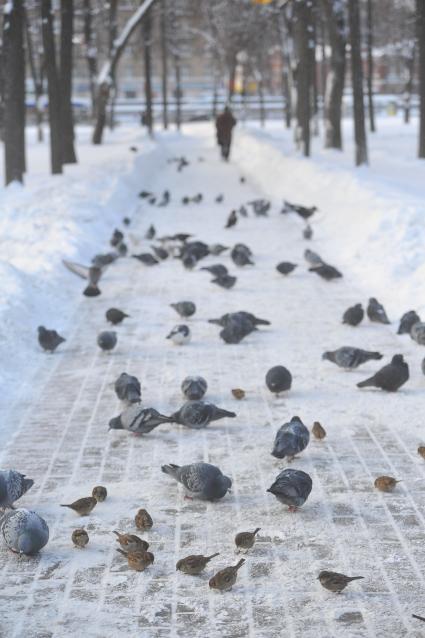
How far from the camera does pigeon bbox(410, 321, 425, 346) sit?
360 inches

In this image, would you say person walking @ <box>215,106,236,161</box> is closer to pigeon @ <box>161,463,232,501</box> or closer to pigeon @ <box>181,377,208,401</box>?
pigeon @ <box>181,377,208,401</box>

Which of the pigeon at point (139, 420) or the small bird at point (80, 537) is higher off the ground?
the pigeon at point (139, 420)

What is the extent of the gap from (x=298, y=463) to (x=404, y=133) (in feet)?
138

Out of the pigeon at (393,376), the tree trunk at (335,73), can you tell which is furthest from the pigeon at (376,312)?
the tree trunk at (335,73)

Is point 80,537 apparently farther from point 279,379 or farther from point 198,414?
point 279,379

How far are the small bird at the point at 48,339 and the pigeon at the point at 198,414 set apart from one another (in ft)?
7.99

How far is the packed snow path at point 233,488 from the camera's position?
184 inches

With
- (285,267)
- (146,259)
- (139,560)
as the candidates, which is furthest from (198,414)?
(146,259)

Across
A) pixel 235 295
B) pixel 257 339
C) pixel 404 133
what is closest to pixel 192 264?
pixel 235 295

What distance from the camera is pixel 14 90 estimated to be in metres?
21.4

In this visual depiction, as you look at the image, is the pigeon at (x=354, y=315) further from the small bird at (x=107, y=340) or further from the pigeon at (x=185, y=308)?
the small bird at (x=107, y=340)

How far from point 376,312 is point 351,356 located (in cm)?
183

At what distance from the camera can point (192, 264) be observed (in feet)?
44.2

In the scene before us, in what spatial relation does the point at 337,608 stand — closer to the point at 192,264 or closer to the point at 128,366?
the point at 128,366
